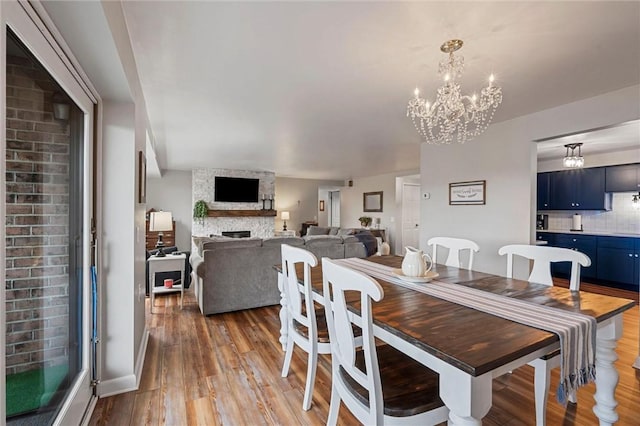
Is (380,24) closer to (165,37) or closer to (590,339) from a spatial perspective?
(165,37)

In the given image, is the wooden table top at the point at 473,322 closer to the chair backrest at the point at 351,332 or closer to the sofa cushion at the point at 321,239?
the chair backrest at the point at 351,332

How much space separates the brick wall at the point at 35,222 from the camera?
115 centimetres

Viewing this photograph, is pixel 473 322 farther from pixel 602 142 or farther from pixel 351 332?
pixel 602 142

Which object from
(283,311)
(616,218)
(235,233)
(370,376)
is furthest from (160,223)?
(616,218)

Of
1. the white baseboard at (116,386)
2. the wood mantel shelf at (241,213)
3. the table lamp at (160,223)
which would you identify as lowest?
the white baseboard at (116,386)

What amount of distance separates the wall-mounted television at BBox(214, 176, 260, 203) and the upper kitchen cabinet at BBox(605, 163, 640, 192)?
7.25m

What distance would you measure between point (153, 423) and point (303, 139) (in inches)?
147

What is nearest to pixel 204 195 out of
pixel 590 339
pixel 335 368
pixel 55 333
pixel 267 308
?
pixel 267 308

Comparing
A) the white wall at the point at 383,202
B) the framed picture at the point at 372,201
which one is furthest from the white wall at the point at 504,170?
the framed picture at the point at 372,201

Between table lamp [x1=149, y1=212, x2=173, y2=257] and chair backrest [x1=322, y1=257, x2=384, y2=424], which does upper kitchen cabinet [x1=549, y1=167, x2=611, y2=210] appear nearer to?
chair backrest [x1=322, y1=257, x2=384, y2=424]

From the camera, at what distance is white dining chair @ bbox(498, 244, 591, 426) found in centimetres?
158

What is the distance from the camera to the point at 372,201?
28.8ft

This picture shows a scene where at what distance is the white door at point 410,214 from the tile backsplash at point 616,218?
128 inches

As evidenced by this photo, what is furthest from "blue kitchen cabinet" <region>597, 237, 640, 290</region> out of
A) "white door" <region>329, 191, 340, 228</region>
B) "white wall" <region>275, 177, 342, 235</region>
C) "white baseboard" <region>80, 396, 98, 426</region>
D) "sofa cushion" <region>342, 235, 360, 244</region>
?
"white door" <region>329, 191, 340, 228</region>
